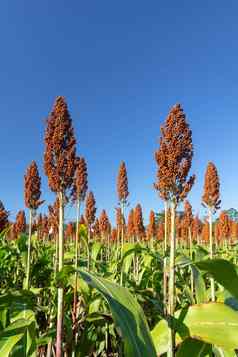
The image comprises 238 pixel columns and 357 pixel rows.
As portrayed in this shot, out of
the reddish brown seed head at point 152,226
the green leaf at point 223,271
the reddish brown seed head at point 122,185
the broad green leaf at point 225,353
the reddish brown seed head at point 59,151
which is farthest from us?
the reddish brown seed head at point 152,226

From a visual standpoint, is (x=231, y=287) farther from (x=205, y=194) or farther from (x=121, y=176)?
(x=121, y=176)

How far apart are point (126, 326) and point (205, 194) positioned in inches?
259

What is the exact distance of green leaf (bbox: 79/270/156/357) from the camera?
1487mm

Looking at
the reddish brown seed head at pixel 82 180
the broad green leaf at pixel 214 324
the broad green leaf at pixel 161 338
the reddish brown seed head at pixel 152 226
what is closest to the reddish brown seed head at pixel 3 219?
the reddish brown seed head at pixel 82 180

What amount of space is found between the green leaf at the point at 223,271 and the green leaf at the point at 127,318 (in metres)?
0.46

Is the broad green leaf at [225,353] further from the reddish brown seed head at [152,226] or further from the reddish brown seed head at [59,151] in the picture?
the reddish brown seed head at [152,226]

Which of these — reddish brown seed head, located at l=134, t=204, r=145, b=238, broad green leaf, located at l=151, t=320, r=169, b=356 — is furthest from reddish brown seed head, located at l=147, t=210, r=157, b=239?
broad green leaf, located at l=151, t=320, r=169, b=356

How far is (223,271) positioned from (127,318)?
1.99ft

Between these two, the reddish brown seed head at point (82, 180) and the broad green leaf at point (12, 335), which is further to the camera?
the reddish brown seed head at point (82, 180)

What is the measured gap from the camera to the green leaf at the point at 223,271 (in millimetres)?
1849

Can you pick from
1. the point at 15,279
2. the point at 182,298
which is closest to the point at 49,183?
the point at 182,298

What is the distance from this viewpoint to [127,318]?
5.34ft

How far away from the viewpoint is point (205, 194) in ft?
25.7

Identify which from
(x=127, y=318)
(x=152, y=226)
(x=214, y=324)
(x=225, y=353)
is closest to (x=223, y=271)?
(x=214, y=324)
